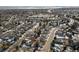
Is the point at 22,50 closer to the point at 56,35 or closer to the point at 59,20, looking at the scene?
the point at 56,35

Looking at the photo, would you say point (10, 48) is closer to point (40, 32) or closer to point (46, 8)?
point (40, 32)
